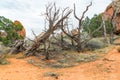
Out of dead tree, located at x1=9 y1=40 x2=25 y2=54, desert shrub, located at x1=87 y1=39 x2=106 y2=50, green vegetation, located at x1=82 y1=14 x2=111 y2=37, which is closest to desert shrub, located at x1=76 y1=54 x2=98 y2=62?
desert shrub, located at x1=87 y1=39 x2=106 y2=50

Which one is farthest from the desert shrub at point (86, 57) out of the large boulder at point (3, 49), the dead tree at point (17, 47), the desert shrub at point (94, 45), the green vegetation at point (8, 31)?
the green vegetation at point (8, 31)

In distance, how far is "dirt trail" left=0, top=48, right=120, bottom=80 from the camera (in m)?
16.8

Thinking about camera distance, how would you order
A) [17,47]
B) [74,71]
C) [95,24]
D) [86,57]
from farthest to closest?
[95,24]
[17,47]
[86,57]
[74,71]

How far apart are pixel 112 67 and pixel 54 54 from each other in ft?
23.9

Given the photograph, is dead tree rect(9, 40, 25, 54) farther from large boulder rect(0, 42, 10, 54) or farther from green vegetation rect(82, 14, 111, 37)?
green vegetation rect(82, 14, 111, 37)

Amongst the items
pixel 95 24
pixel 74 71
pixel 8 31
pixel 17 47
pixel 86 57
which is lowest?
pixel 74 71

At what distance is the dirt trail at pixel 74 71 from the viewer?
16.8 m

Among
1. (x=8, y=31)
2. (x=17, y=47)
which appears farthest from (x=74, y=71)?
(x=8, y=31)

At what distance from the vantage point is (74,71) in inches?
730

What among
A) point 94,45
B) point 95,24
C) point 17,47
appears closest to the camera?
point 17,47

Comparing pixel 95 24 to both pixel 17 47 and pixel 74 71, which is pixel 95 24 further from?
pixel 74 71

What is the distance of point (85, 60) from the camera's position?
21.8 metres

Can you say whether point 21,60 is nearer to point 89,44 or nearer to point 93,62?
point 93,62

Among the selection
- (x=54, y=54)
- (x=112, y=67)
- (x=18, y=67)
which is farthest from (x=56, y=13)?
(x=112, y=67)
